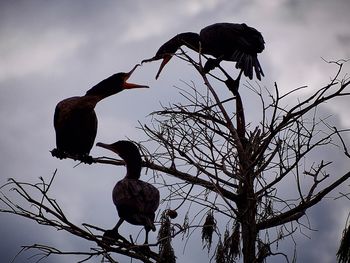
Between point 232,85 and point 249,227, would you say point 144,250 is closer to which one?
point 249,227

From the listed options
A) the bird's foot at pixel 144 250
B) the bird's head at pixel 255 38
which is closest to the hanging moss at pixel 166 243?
the bird's foot at pixel 144 250

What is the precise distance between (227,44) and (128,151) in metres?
2.41

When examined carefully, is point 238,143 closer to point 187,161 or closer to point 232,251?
point 187,161

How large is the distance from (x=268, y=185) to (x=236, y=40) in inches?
103

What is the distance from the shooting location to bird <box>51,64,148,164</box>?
3.34 meters

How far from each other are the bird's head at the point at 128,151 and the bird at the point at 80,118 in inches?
11.1

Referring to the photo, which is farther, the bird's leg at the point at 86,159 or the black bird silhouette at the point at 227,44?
the black bird silhouette at the point at 227,44

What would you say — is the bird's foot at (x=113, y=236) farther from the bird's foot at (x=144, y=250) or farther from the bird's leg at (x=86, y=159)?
the bird's leg at (x=86, y=159)

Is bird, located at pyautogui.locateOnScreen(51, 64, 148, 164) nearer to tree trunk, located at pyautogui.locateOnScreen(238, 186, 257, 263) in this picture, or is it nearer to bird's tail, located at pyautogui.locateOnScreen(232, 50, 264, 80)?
tree trunk, located at pyautogui.locateOnScreen(238, 186, 257, 263)

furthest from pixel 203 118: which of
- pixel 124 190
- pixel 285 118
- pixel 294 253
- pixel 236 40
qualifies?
pixel 236 40

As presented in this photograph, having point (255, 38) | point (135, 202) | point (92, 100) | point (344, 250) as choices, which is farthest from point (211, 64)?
point (344, 250)

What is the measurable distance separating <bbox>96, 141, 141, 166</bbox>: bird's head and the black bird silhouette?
5.53 feet

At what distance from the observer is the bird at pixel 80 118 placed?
334 centimetres

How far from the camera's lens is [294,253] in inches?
113
